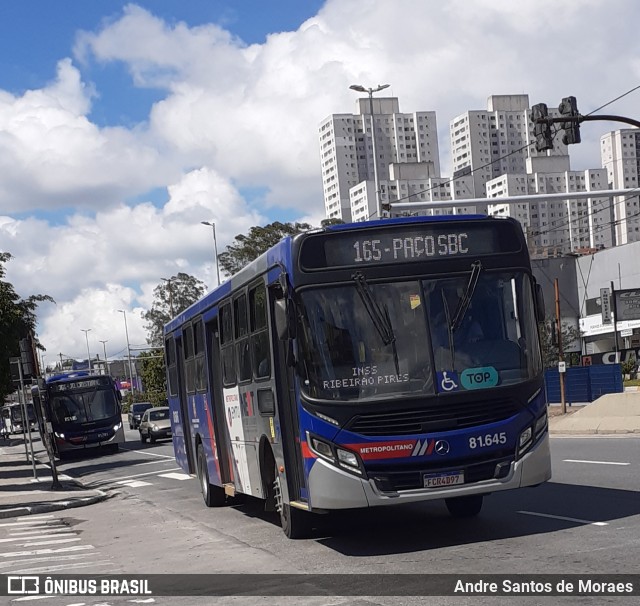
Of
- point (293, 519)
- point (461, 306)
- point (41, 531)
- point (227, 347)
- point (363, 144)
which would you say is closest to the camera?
point (461, 306)

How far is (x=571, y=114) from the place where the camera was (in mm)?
24016

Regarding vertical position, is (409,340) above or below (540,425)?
above

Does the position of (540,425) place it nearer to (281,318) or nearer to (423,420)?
(423,420)

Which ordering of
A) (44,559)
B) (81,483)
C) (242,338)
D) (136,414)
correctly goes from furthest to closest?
(136,414)
(81,483)
(242,338)
(44,559)

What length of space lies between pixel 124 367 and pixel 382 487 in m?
179

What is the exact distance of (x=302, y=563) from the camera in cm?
1072

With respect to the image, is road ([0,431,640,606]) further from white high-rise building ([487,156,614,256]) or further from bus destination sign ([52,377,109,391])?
white high-rise building ([487,156,614,256])

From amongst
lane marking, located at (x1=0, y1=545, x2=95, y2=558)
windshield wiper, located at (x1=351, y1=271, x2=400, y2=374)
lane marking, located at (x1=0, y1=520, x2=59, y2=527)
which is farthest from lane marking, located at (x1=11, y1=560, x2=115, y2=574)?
lane marking, located at (x1=0, y1=520, x2=59, y2=527)

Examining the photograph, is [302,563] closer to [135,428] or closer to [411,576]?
[411,576]

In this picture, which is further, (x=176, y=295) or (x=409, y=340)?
(x=176, y=295)

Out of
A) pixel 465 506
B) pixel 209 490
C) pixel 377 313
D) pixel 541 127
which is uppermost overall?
pixel 541 127

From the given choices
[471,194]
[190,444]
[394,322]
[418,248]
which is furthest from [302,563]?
[471,194]

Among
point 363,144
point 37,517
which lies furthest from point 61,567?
point 363,144

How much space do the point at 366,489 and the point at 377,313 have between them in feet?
5.58
